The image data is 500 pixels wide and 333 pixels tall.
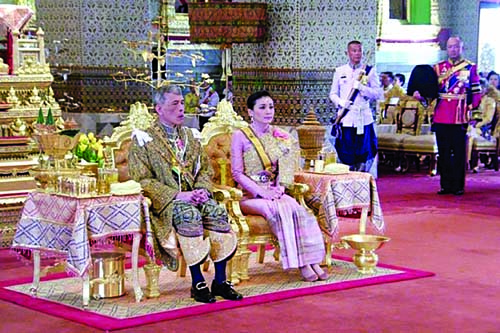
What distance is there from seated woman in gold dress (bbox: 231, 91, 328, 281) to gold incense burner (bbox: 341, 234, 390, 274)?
0.30 m

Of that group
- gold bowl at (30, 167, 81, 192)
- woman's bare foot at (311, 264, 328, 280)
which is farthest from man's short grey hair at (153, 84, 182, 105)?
woman's bare foot at (311, 264, 328, 280)

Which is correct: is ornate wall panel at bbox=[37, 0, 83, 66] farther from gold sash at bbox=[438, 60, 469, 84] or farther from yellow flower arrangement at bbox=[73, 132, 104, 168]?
yellow flower arrangement at bbox=[73, 132, 104, 168]

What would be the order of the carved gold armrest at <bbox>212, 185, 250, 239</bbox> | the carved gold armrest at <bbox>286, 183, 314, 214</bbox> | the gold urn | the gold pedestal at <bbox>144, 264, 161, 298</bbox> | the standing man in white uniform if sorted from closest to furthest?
the gold pedestal at <bbox>144, 264, 161, 298</bbox>
the carved gold armrest at <bbox>212, 185, 250, 239</bbox>
the carved gold armrest at <bbox>286, 183, 314, 214</bbox>
the gold urn
the standing man in white uniform

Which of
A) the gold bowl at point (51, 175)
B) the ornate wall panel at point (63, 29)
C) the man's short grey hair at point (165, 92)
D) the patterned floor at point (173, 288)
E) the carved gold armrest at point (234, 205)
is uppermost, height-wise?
the ornate wall panel at point (63, 29)

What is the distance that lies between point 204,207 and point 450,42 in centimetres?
487

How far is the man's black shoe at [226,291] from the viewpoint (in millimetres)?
6453

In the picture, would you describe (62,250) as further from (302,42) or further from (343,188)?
(302,42)

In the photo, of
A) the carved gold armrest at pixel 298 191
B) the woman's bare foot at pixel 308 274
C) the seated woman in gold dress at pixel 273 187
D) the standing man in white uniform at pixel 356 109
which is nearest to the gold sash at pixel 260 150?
the seated woman in gold dress at pixel 273 187

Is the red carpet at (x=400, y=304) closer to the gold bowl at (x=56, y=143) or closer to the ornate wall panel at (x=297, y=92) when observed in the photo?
the gold bowl at (x=56, y=143)

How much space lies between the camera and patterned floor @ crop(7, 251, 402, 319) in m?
6.30

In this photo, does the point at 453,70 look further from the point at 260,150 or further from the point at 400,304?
the point at 400,304

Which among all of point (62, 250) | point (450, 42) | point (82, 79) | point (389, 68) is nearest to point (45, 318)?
point (62, 250)

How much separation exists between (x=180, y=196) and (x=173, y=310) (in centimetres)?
73

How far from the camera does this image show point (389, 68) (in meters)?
19.1
